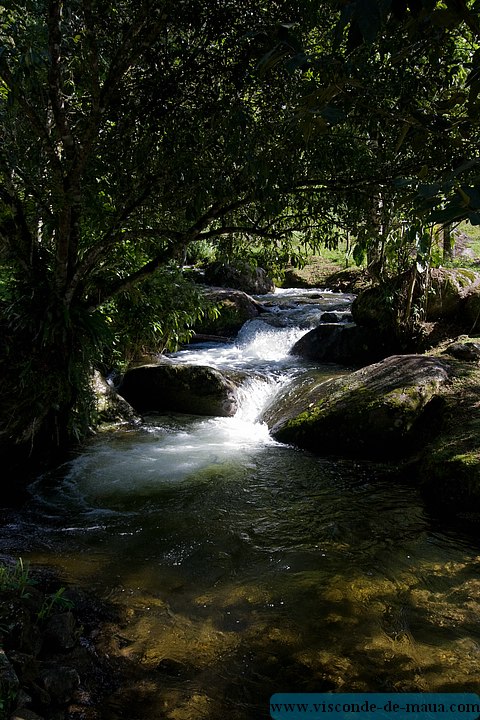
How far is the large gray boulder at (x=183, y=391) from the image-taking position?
923cm

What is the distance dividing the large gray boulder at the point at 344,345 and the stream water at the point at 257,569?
466cm

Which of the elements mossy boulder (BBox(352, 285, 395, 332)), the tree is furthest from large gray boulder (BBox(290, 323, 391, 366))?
the tree

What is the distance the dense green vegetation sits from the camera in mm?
4207

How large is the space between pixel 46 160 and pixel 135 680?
485cm

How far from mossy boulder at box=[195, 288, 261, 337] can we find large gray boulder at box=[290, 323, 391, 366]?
316 cm

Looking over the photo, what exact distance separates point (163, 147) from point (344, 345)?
763 cm

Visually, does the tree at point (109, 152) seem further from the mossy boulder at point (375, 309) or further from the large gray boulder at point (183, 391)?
the mossy boulder at point (375, 309)

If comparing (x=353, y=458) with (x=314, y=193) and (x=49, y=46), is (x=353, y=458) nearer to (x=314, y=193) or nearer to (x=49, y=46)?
(x=314, y=193)

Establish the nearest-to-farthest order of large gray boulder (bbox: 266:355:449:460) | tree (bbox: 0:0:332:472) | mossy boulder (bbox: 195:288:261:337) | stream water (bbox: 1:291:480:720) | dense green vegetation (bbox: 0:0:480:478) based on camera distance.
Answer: stream water (bbox: 1:291:480:720) < dense green vegetation (bbox: 0:0:480:478) < tree (bbox: 0:0:332:472) < large gray boulder (bbox: 266:355:449:460) < mossy boulder (bbox: 195:288:261:337)

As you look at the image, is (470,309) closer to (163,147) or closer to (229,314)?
(229,314)

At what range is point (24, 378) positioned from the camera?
222 inches

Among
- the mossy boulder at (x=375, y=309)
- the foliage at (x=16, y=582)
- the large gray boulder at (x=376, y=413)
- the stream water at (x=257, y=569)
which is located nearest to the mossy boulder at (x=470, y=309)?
the mossy boulder at (x=375, y=309)

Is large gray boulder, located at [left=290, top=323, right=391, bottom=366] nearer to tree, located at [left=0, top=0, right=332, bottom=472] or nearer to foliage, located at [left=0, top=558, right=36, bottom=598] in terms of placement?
tree, located at [left=0, top=0, right=332, bottom=472]

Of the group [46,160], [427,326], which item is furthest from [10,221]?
[427,326]
